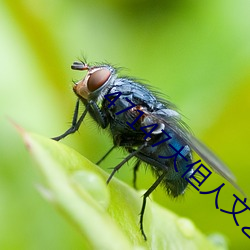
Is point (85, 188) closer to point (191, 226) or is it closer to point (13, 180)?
point (191, 226)

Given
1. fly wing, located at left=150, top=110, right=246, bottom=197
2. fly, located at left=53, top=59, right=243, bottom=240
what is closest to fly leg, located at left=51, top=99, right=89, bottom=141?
fly, located at left=53, top=59, right=243, bottom=240

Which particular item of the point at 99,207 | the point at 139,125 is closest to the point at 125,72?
the point at 139,125

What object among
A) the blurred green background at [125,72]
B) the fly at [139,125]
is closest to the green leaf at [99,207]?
the fly at [139,125]

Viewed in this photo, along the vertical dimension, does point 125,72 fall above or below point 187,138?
below

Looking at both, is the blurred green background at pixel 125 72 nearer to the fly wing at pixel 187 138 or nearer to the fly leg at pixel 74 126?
the fly leg at pixel 74 126

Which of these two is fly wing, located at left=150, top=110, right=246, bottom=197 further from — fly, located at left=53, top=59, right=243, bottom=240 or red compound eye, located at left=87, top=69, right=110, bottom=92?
red compound eye, located at left=87, top=69, right=110, bottom=92

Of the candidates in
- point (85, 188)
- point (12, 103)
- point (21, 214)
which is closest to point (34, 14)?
point (12, 103)

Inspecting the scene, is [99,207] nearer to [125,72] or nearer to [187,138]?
[187,138]
